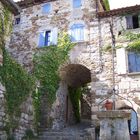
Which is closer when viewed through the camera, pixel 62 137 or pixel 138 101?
pixel 62 137

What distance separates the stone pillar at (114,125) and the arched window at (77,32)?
1054cm

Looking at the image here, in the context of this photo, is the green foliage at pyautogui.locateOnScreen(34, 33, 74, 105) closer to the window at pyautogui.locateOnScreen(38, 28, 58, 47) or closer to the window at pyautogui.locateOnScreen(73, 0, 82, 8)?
the window at pyautogui.locateOnScreen(38, 28, 58, 47)

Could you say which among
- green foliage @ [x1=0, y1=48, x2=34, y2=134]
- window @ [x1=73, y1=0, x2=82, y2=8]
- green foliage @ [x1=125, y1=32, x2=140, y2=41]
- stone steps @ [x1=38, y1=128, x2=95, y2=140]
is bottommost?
stone steps @ [x1=38, y1=128, x2=95, y2=140]

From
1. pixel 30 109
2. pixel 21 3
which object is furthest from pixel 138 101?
pixel 21 3

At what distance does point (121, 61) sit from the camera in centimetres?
1443

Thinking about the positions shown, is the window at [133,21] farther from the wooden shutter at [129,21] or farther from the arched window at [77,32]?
the arched window at [77,32]

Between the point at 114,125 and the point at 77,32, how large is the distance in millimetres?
11113

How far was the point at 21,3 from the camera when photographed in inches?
736

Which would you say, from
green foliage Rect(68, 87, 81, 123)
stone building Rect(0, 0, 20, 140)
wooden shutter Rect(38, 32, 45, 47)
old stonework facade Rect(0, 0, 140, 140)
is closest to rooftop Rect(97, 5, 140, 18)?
old stonework facade Rect(0, 0, 140, 140)

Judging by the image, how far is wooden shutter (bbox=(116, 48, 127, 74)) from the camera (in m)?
14.2

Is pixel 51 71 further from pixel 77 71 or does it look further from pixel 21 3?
pixel 21 3

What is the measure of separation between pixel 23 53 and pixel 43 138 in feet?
22.8

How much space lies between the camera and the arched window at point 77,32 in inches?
632

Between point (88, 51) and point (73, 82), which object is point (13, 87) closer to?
point (88, 51)
